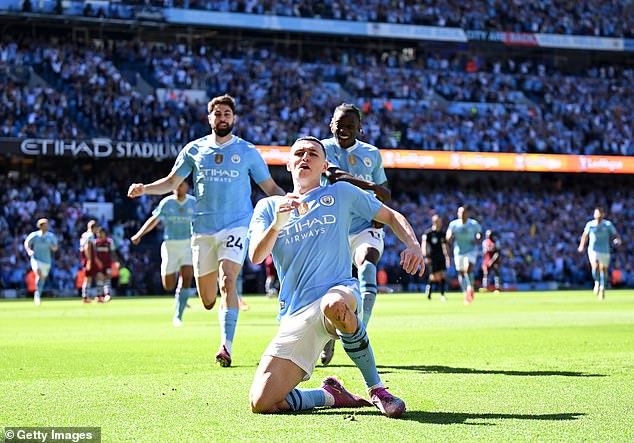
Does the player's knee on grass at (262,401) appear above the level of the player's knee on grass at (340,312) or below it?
below

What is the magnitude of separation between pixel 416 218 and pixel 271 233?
4251cm

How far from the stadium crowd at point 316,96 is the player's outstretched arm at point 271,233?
35.7 meters

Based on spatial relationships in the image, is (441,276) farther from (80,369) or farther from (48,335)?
(80,369)

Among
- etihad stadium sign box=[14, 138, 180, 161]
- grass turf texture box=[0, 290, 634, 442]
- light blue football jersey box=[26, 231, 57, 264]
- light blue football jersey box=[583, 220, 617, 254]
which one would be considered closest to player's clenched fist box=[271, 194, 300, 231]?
grass turf texture box=[0, 290, 634, 442]

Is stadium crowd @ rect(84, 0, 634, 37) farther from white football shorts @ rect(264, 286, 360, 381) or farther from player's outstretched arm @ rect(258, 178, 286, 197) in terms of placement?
white football shorts @ rect(264, 286, 360, 381)


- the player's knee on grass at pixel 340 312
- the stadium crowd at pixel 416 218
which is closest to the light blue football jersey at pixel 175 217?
the player's knee on grass at pixel 340 312

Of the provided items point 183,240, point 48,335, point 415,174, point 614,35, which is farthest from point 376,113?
point 48,335

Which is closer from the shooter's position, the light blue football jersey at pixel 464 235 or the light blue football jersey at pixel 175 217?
the light blue football jersey at pixel 175 217

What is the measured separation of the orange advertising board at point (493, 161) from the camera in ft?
157

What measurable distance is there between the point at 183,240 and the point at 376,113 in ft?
103

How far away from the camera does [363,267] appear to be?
11125mm

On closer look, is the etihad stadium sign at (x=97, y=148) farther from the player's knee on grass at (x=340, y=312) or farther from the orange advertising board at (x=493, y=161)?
the player's knee on grass at (x=340, y=312)

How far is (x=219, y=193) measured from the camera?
12.0 m

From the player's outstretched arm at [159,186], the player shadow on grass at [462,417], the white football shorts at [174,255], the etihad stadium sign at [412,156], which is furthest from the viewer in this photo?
the etihad stadium sign at [412,156]
